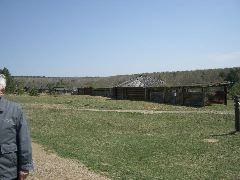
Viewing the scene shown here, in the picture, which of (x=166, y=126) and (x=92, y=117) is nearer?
(x=166, y=126)

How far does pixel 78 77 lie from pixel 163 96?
494 feet

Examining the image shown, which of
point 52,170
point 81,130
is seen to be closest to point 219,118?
point 81,130

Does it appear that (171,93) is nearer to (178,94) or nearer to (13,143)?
(178,94)

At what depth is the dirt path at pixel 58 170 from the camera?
10.3m

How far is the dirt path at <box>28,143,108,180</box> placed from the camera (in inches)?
406

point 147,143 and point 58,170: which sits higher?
point 58,170

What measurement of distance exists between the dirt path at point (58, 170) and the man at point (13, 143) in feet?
15.7

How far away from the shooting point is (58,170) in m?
11.0

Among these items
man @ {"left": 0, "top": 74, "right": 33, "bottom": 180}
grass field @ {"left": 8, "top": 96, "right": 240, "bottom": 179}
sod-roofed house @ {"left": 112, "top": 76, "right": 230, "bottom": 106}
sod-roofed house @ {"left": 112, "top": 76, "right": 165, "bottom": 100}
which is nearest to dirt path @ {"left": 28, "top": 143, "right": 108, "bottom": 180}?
grass field @ {"left": 8, "top": 96, "right": 240, "bottom": 179}

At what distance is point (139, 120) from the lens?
2662 centimetres

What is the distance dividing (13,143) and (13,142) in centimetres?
2

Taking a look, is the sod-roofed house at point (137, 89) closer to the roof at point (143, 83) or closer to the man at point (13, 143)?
the roof at point (143, 83)

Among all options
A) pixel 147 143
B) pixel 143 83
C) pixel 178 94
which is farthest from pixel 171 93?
pixel 147 143

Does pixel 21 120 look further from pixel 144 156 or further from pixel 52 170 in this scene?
pixel 144 156
